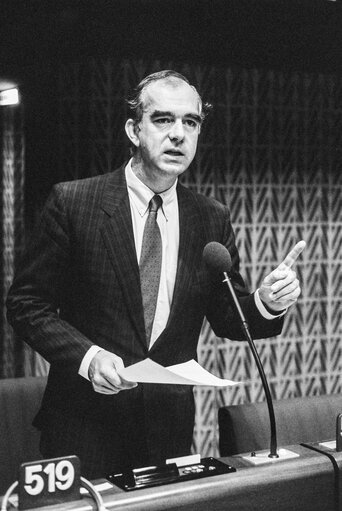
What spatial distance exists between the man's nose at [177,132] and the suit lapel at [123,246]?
0.19 metres

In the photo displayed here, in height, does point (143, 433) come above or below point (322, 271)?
below

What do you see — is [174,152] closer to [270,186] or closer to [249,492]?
[249,492]

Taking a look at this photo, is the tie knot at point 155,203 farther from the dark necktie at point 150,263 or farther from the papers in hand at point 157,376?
the papers in hand at point 157,376

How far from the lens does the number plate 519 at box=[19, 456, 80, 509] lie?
3.43 ft

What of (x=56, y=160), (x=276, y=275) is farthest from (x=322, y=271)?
(x=276, y=275)

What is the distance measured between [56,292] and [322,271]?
2021mm

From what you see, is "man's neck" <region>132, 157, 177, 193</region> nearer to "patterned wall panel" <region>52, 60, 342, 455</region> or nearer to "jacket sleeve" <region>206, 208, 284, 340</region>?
"jacket sleeve" <region>206, 208, 284, 340</region>

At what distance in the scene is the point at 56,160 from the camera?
286 cm

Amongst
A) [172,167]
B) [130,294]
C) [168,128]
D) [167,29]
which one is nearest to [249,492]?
[130,294]

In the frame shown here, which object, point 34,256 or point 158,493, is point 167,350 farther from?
point 158,493

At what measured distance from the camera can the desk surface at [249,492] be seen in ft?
3.58

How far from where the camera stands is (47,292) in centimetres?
169

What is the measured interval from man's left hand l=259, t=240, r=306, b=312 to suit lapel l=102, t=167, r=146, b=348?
32cm

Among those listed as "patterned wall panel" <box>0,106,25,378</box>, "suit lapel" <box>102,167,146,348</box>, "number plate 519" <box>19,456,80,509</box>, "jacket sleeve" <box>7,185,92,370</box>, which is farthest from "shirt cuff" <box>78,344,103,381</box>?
"patterned wall panel" <box>0,106,25,378</box>
